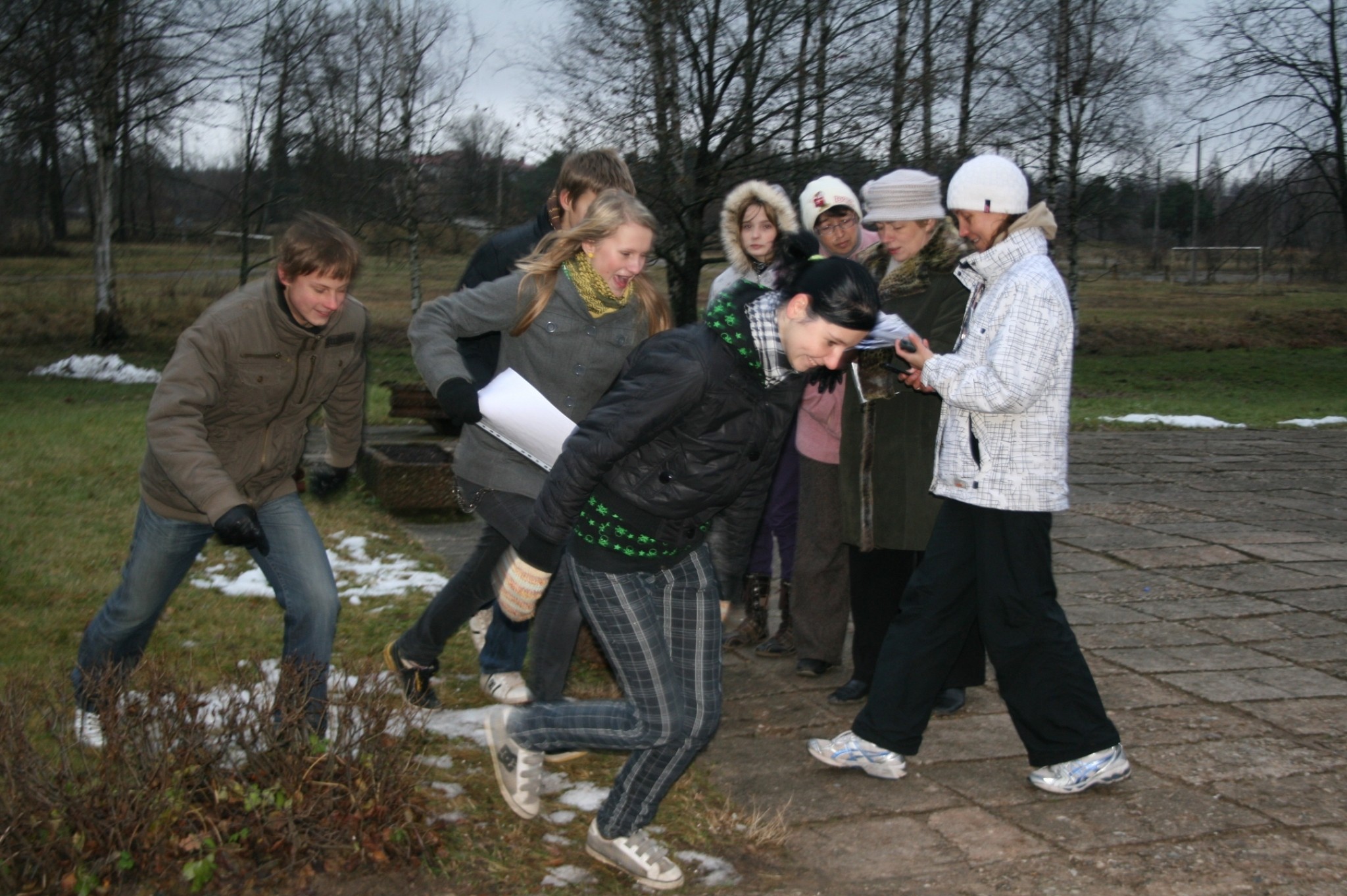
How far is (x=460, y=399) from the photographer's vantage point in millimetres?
3822

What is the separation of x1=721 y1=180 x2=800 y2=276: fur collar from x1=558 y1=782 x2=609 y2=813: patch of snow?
7.12 feet

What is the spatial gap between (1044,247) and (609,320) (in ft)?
4.39

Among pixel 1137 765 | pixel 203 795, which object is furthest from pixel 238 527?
pixel 1137 765

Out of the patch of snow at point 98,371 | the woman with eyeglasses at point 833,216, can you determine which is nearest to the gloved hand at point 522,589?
the woman with eyeglasses at point 833,216

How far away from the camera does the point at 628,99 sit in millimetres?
17469

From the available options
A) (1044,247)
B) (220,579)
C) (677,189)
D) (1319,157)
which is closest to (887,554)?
(1044,247)

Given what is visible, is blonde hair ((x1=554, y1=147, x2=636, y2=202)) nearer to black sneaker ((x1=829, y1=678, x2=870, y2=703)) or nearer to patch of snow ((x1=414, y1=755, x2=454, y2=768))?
patch of snow ((x1=414, y1=755, x2=454, y2=768))

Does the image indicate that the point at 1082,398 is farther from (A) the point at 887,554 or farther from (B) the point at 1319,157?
(A) the point at 887,554

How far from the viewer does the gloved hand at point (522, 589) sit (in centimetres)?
320

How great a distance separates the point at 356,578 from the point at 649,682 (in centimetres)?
338

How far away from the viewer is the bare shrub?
9.62ft

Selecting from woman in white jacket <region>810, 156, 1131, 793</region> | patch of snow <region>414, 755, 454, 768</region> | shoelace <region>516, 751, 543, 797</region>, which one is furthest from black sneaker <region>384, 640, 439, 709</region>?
woman in white jacket <region>810, 156, 1131, 793</region>

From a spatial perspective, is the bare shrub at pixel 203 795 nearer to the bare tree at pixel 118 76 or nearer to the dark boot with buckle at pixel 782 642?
the dark boot with buckle at pixel 782 642

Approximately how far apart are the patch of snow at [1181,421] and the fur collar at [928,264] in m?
9.31
